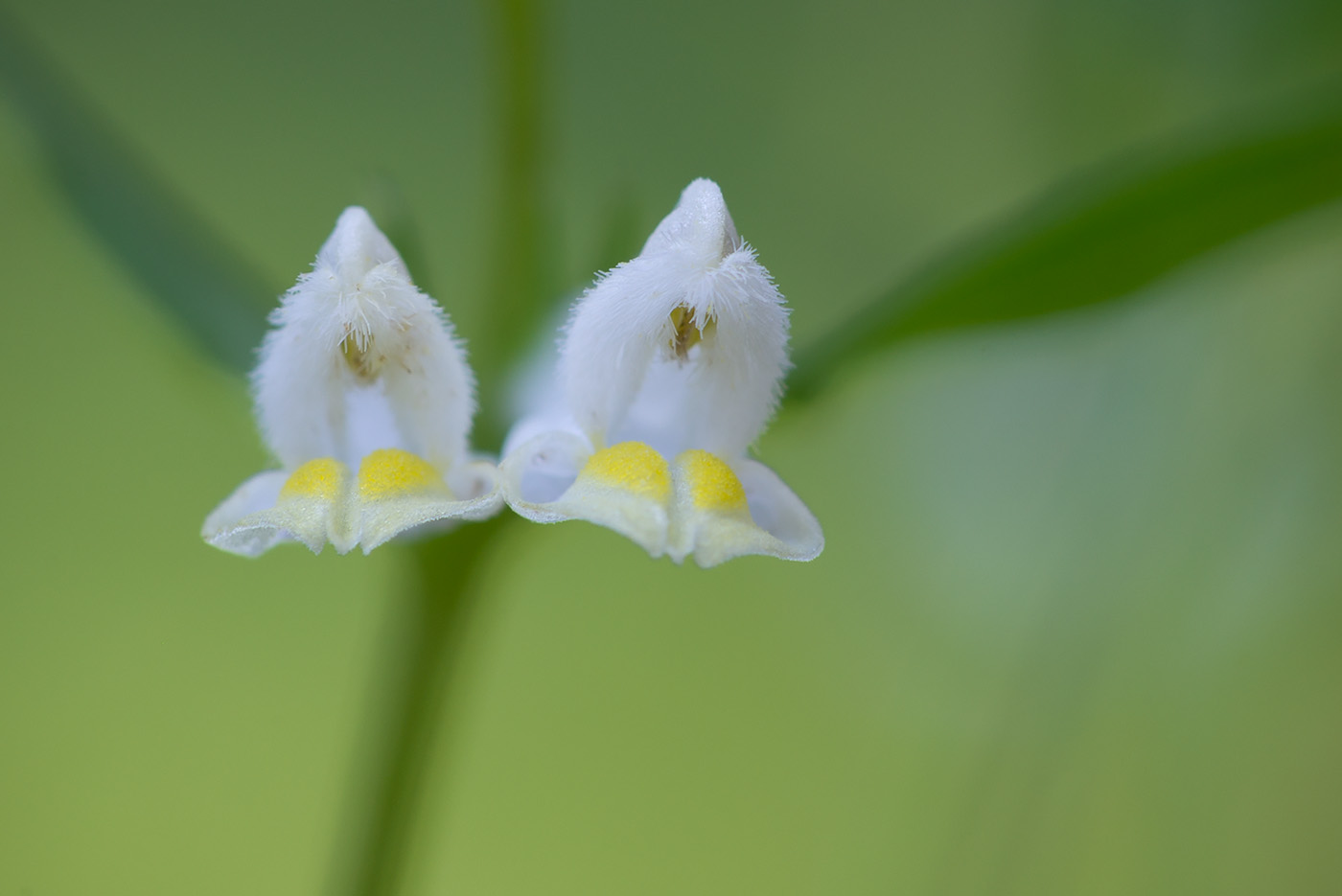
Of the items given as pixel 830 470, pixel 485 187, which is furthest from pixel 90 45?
pixel 830 470

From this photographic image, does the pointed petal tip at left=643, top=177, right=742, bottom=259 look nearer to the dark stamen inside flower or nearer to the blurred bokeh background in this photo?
the dark stamen inside flower

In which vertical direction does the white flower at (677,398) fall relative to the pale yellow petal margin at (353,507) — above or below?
above

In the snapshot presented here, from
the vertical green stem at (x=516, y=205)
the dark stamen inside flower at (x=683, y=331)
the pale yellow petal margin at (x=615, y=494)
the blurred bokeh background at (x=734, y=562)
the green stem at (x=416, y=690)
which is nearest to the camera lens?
the pale yellow petal margin at (x=615, y=494)

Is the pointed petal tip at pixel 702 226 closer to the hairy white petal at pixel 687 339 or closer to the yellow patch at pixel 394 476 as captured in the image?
the hairy white petal at pixel 687 339

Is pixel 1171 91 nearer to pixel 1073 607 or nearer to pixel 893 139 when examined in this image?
pixel 893 139

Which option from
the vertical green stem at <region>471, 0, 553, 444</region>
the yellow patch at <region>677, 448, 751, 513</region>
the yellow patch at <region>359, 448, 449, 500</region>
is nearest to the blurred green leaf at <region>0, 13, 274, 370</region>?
the vertical green stem at <region>471, 0, 553, 444</region>

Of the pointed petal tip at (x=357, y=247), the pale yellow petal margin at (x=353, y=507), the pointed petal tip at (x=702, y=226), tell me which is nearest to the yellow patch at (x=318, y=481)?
the pale yellow petal margin at (x=353, y=507)

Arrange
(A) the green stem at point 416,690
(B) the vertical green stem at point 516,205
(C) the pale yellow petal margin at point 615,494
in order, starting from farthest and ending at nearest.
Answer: (B) the vertical green stem at point 516,205 → (A) the green stem at point 416,690 → (C) the pale yellow petal margin at point 615,494
